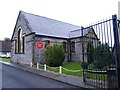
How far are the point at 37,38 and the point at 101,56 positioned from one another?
15.1 metres

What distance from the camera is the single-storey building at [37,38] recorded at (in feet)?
76.8

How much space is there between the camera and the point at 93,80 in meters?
10.2

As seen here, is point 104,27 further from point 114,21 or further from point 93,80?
point 93,80

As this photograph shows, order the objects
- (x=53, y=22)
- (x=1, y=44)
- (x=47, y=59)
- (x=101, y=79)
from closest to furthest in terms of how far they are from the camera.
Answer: (x=101, y=79)
(x=47, y=59)
(x=53, y=22)
(x=1, y=44)

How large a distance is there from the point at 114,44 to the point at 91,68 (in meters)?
2.17

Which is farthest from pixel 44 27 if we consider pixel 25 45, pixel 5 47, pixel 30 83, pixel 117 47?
pixel 5 47

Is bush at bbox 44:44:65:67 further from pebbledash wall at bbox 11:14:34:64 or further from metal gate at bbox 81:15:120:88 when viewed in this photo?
metal gate at bbox 81:15:120:88

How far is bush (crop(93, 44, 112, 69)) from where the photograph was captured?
891 cm

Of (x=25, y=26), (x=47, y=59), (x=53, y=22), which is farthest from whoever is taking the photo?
(x=53, y=22)

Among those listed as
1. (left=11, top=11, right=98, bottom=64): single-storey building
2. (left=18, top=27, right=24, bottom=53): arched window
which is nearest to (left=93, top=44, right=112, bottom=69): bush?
(left=11, top=11, right=98, bottom=64): single-storey building

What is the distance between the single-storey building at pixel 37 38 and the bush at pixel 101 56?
13.5 m

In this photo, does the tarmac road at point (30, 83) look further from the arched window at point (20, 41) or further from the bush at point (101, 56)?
the arched window at point (20, 41)

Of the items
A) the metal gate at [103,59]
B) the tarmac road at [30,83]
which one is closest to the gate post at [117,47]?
the metal gate at [103,59]

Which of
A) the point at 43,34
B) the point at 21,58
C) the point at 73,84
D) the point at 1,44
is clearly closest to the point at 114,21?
the point at 73,84
